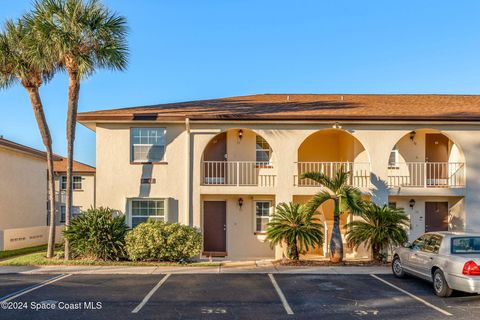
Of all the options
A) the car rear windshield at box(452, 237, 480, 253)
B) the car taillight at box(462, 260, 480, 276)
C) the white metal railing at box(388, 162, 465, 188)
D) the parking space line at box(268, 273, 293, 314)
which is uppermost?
the white metal railing at box(388, 162, 465, 188)

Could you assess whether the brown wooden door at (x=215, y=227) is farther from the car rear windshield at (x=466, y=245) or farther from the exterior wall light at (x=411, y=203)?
the car rear windshield at (x=466, y=245)

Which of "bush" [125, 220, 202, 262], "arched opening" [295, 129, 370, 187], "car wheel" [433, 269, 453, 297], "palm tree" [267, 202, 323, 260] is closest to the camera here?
"car wheel" [433, 269, 453, 297]

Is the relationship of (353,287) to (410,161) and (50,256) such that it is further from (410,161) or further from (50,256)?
(50,256)

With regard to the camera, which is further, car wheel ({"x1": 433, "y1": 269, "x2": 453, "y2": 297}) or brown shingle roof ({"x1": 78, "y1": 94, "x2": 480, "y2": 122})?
brown shingle roof ({"x1": 78, "y1": 94, "x2": 480, "y2": 122})

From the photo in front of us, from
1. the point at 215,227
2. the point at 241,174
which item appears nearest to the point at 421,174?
the point at 241,174

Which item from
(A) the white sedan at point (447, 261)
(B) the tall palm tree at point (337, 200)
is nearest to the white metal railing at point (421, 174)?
(B) the tall palm tree at point (337, 200)

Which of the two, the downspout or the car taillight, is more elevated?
the downspout

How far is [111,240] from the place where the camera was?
13812 mm

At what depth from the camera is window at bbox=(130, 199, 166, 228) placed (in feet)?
51.2

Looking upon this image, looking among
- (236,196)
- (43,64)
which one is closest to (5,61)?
(43,64)

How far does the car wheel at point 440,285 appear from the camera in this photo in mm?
9094

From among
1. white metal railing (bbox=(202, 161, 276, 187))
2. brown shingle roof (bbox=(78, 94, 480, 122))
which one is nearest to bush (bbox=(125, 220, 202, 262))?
white metal railing (bbox=(202, 161, 276, 187))

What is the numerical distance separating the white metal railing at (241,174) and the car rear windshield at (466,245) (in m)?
7.82

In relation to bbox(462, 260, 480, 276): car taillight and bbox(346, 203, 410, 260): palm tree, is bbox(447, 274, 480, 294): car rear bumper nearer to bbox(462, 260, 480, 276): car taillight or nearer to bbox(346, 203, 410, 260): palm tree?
bbox(462, 260, 480, 276): car taillight
